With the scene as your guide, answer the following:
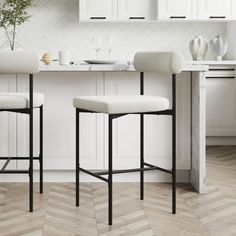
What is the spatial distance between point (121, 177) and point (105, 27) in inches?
115

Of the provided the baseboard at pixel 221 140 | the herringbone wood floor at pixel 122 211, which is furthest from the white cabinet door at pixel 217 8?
the herringbone wood floor at pixel 122 211

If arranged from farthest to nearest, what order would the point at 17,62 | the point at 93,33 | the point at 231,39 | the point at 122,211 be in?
the point at 93,33 < the point at 231,39 < the point at 122,211 < the point at 17,62

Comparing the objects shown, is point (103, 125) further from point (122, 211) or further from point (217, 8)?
point (217, 8)

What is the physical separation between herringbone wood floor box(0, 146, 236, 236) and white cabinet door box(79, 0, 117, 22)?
2.64m

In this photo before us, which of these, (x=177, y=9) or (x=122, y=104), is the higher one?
(x=177, y=9)

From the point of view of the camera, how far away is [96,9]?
6051mm

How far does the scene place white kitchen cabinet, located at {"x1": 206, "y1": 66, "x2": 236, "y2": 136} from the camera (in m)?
5.96

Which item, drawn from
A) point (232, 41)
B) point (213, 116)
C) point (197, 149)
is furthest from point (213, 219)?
point (232, 41)

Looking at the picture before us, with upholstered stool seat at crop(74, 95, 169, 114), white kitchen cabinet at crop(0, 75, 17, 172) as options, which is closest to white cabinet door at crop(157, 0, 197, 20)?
white kitchen cabinet at crop(0, 75, 17, 172)

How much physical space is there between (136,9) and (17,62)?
3.24 m

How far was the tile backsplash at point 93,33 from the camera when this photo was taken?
254 inches

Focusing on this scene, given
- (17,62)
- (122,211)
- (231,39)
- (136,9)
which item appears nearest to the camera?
(17,62)

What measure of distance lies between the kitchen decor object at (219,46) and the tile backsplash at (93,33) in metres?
0.31

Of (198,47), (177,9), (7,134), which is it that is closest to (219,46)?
(198,47)
